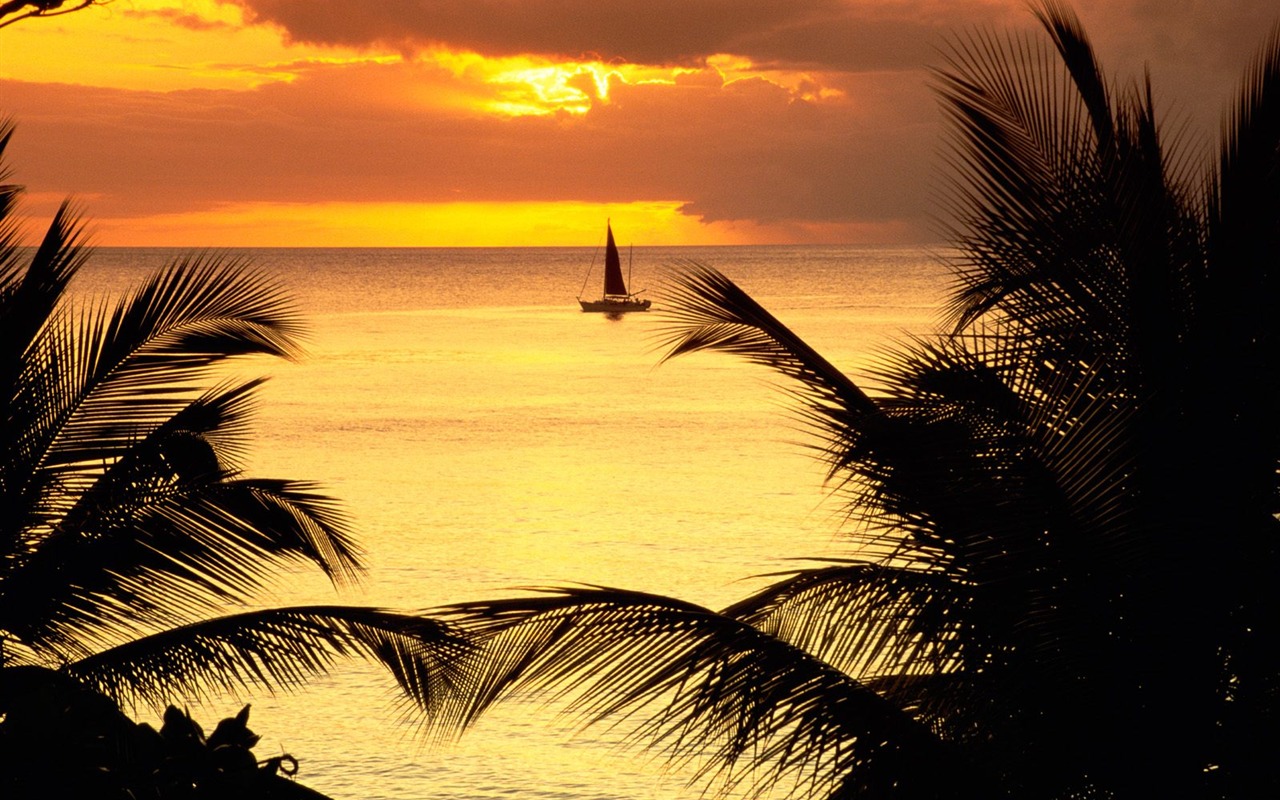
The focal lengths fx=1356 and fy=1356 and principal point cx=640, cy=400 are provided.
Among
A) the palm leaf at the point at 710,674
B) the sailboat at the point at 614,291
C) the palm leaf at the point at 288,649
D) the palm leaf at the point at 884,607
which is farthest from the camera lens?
the sailboat at the point at 614,291

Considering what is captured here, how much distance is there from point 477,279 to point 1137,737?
559 feet

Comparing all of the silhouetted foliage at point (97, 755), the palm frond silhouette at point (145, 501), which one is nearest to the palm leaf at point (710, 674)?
the silhouetted foliage at point (97, 755)

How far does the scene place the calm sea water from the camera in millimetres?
19500

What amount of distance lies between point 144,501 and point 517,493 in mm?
29559

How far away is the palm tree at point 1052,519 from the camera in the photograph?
541 centimetres

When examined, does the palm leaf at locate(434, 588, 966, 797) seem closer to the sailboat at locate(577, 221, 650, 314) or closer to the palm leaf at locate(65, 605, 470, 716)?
the palm leaf at locate(65, 605, 470, 716)

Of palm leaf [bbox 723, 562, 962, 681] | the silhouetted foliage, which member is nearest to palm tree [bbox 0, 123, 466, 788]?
the silhouetted foliage

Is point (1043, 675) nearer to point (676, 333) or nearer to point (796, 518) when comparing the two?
point (676, 333)

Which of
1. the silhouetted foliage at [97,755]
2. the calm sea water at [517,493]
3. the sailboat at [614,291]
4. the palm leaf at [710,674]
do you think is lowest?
the silhouetted foliage at [97,755]

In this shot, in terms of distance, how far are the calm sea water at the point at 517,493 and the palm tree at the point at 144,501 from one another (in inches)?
55.6

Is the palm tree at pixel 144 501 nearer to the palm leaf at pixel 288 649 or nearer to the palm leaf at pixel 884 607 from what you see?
the palm leaf at pixel 288 649

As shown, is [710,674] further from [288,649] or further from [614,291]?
[614,291]

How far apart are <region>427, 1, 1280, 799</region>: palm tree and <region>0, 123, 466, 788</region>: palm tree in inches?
63.1

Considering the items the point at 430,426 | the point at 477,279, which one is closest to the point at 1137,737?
the point at 430,426
